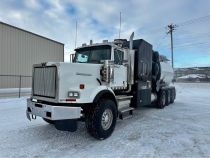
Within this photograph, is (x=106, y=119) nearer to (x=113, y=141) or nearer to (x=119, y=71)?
(x=113, y=141)

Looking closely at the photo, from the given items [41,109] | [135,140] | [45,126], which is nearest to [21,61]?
[45,126]

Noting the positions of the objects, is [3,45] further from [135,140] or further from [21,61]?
[135,140]

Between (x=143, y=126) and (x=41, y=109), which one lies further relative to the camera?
(x=143, y=126)

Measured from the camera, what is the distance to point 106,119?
553 cm

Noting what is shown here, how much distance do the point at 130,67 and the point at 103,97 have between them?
202 cm

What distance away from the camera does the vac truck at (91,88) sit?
4648 millimetres

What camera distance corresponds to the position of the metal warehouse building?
1570cm

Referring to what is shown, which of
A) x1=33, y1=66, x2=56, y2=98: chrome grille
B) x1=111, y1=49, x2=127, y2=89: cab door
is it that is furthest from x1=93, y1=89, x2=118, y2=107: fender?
x1=33, y1=66, x2=56, y2=98: chrome grille

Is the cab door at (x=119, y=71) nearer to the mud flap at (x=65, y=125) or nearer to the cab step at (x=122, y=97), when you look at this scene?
the cab step at (x=122, y=97)

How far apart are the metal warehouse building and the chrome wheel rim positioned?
38.4ft

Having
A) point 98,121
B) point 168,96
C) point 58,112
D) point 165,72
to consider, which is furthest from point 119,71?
point 168,96

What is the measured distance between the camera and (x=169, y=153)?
14.1ft

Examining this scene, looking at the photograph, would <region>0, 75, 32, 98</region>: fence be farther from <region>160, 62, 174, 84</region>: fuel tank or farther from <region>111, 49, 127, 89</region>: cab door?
<region>111, 49, 127, 89</region>: cab door

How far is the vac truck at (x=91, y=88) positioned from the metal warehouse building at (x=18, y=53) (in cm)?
1083
